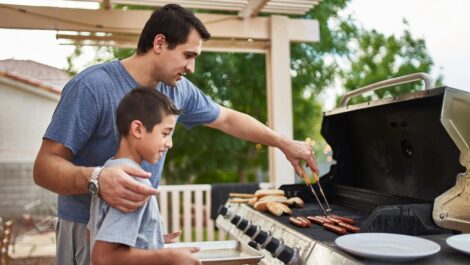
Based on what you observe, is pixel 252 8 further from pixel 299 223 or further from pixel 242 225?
pixel 299 223

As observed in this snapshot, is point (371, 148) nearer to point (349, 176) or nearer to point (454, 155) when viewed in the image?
point (349, 176)

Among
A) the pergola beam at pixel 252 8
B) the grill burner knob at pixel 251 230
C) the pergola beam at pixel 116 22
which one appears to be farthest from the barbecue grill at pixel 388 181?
the pergola beam at pixel 116 22

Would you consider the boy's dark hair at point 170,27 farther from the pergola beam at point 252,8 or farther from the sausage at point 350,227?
the pergola beam at point 252,8

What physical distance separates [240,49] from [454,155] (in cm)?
329

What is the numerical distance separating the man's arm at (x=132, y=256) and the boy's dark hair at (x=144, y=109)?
0.30 metres

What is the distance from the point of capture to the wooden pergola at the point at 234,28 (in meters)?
4.20

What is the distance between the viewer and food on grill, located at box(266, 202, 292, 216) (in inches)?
83.7

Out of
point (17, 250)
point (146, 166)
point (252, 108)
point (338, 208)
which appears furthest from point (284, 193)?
point (252, 108)

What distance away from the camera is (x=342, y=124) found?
266cm

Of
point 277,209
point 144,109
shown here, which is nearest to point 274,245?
point 277,209

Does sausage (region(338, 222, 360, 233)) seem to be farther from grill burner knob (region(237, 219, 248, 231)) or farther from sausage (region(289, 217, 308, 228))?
grill burner knob (region(237, 219, 248, 231))

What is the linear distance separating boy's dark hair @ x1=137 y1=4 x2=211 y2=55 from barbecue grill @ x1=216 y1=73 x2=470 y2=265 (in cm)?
83

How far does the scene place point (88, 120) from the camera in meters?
1.46

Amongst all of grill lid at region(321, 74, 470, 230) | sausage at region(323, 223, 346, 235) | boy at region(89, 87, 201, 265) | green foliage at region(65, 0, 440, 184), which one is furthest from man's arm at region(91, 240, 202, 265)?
green foliage at region(65, 0, 440, 184)
